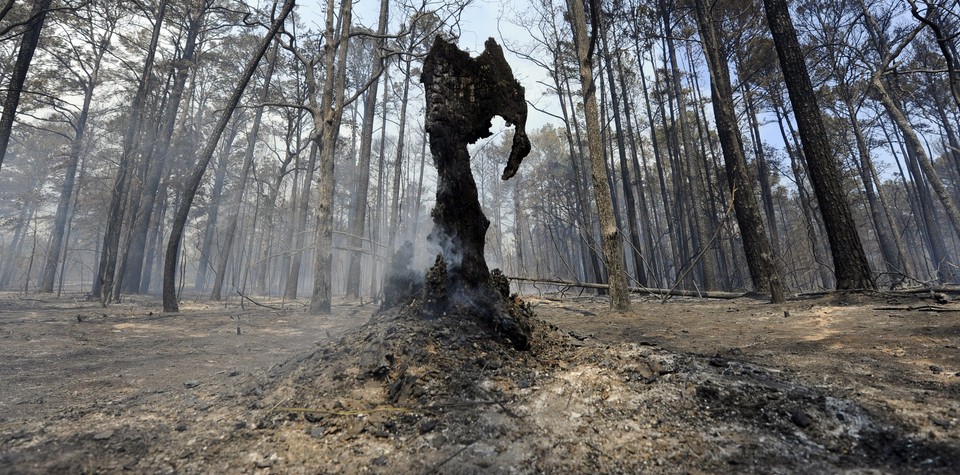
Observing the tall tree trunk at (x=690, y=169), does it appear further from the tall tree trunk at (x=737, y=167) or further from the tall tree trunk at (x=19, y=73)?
the tall tree trunk at (x=19, y=73)

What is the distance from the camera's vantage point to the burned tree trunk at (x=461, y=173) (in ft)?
10.8

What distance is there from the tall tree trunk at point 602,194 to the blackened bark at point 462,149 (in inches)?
125

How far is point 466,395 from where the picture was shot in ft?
7.33

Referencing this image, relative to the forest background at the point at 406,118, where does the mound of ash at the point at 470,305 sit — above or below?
below

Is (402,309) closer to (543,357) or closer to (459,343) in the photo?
(459,343)

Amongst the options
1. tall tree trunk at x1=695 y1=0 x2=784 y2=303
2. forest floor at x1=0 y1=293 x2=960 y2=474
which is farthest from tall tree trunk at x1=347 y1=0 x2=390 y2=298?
tall tree trunk at x1=695 y1=0 x2=784 y2=303

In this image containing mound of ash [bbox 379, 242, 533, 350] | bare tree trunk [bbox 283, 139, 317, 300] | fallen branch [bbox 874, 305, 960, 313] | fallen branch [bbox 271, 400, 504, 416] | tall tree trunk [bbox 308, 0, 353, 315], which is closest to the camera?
fallen branch [bbox 271, 400, 504, 416]

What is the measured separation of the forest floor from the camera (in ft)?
5.32

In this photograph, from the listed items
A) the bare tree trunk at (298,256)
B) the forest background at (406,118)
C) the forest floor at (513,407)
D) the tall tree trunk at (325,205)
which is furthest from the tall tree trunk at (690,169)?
the bare tree trunk at (298,256)

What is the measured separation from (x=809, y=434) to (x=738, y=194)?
7154mm

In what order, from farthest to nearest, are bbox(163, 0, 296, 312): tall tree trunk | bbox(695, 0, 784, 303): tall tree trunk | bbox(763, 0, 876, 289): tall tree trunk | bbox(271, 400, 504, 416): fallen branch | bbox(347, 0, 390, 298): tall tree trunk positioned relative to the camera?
bbox(347, 0, 390, 298): tall tree trunk
bbox(163, 0, 296, 312): tall tree trunk
bbox(695, 0, 784, 303): tall tree trunk
bbox(763, 0, 876, 289): tall tree trunk
bbox(271, 400, 504, 416): fallen branch

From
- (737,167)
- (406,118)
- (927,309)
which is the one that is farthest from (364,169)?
(927,309)

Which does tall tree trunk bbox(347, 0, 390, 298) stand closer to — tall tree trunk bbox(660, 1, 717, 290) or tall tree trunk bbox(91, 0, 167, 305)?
tall tree trunk bbox(91, 0, 167, 305)

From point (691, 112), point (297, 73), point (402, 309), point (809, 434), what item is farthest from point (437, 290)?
point (691, 112)
